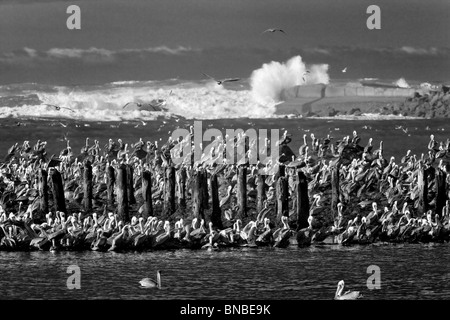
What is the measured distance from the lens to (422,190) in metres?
46.7

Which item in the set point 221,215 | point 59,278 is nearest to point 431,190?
point 221,215

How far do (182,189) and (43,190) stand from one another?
358cm

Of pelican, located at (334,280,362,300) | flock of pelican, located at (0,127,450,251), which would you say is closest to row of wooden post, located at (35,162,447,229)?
flock of pelican, located at (0,127,450,251)

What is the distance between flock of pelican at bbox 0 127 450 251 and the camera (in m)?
43.1

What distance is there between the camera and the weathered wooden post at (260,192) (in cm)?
4644

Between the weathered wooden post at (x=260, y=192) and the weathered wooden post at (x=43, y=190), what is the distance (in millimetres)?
5417

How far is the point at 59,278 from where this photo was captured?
131 ft

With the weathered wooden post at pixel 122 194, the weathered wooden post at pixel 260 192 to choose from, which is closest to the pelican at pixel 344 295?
the weathered wooden post at pixel 260 192

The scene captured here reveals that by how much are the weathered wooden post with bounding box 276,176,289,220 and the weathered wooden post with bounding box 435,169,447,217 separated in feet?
12.7

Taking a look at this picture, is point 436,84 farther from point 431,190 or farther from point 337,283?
point 337,283

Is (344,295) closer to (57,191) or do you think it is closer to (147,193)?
(147,193)

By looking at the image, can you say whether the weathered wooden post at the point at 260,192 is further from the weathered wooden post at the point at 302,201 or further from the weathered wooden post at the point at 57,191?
the weathered wooden post at the point at 57,191

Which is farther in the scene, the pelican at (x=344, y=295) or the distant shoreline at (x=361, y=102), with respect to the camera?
the distant shoreline at (x=361, y=102)

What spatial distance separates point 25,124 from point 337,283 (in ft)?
35.1
